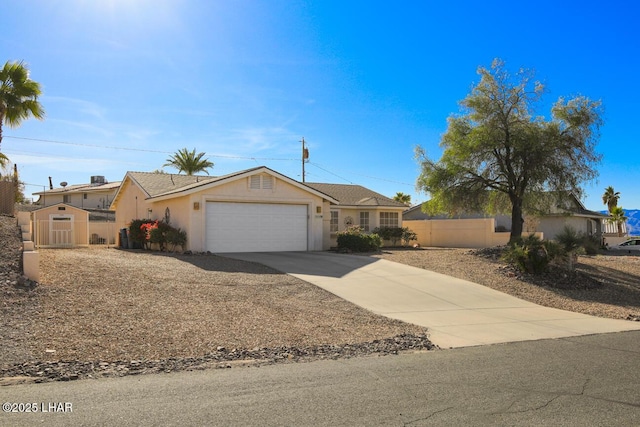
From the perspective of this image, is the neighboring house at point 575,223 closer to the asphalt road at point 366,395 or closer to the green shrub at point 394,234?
the green shrub at point 394,234

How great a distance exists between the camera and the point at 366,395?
5.64 metres

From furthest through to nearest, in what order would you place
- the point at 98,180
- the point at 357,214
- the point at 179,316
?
the point at 98,180, the point at 357,214, the point at 179,316

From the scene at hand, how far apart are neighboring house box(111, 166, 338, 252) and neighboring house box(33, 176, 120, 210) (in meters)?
26.7

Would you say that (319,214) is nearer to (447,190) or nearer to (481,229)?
(447,190)

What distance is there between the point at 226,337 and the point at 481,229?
24756 millimetres

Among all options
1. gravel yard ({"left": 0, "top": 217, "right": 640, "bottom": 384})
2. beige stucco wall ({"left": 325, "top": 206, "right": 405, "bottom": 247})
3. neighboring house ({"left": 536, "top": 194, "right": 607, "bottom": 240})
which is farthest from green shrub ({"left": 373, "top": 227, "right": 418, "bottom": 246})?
gravel yard ({"left": 0, "top": 217, "right": 640, "bottom": 384})

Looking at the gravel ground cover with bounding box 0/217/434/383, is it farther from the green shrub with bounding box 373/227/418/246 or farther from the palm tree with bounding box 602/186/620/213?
the palm tree with bounding box 602/186/620/213

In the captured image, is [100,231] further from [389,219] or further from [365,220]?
[389,219]

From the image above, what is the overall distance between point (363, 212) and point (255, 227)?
9713 mm

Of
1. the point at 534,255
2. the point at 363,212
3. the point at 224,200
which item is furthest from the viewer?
the point at 363,212

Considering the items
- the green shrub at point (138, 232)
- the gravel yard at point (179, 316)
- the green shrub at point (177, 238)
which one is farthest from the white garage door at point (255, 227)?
the gravel yard at point (179, 316)

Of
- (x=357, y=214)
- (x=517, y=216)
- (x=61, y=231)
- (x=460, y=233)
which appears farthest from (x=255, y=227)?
(x=460, y=233)

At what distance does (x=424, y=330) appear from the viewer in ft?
31.7

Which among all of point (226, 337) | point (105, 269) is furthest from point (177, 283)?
point (226, 337)
